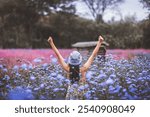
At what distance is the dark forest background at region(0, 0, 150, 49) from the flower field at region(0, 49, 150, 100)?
108 mm

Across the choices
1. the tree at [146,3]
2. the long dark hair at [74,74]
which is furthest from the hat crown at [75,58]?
the tree at [146,3]

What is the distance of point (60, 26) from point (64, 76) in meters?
0.58

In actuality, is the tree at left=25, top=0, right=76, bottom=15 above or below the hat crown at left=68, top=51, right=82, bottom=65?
above

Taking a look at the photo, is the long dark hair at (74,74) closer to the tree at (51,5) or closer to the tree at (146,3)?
the tree at (51,5)

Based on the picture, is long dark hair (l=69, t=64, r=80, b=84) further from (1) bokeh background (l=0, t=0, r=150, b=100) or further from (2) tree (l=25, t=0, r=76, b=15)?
(2) tree (l=25, t=0, r=76, b=15)

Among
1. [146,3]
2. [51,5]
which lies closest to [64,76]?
[51,5]

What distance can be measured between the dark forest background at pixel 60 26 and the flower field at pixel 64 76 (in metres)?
0.11

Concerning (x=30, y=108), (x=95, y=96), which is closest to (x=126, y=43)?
(x=95, y=96)

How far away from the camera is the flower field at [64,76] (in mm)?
7562

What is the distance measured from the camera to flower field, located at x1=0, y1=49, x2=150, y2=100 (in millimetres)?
7562

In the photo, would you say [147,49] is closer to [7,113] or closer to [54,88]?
[54,88]

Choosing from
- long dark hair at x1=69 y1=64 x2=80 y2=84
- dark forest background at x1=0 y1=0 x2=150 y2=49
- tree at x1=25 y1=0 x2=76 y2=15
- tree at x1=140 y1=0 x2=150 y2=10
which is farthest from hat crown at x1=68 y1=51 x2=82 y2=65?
tree at x1=140 y1=0 x2=150 y2=10

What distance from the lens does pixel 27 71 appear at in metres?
7.75

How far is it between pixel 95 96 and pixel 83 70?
29 cm
